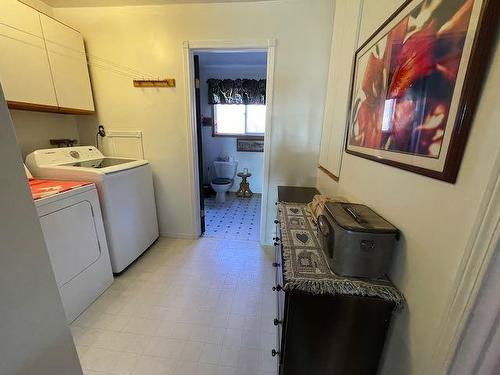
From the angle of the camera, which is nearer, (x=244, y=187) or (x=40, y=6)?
(x=40, y=6)

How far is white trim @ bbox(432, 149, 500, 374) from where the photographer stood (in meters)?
0.46

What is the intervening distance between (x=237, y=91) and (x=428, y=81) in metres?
3.70

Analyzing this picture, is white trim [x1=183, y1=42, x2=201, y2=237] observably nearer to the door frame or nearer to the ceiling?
the door frame

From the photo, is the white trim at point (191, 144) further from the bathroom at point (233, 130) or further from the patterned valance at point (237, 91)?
the patterned valance at point (237, 91)

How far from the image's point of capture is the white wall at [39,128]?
192 cm

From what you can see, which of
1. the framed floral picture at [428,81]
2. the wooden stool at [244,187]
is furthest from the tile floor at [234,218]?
the framed floral picture at [428,81]

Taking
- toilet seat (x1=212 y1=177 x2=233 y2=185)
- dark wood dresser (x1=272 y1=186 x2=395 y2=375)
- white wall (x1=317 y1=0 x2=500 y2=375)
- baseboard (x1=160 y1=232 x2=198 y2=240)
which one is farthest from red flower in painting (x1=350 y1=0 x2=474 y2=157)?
toilet seat (x1=212 y1=177 x2=233 y2=185)

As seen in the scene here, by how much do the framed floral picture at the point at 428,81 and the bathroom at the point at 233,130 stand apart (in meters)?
2.65

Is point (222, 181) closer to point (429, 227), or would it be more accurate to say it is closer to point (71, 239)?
point (71, 239)

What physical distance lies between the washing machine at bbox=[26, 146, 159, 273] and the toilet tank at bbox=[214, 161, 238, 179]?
1823 mm

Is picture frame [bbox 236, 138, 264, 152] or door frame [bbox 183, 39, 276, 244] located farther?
picture frame [bbox 236, 138, 264, 152]

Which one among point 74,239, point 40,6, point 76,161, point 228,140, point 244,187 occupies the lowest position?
point 244,187

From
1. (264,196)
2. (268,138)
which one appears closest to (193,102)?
(268,138)

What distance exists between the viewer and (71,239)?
4.96ft
